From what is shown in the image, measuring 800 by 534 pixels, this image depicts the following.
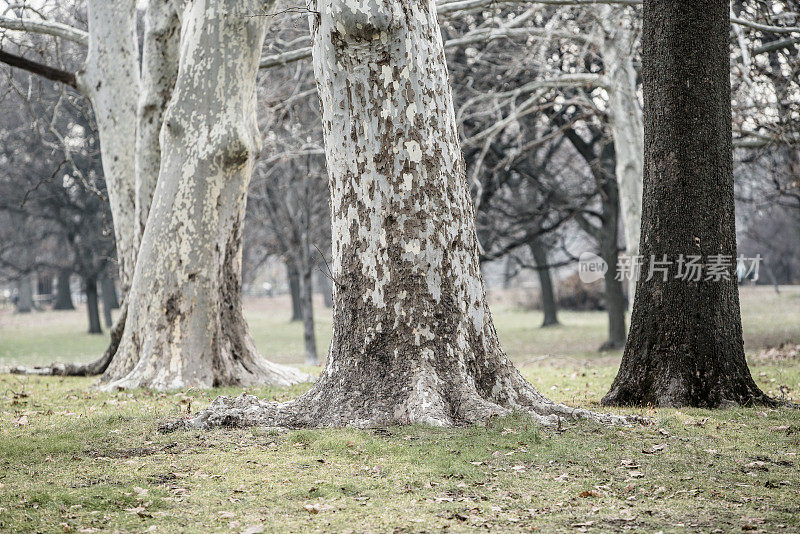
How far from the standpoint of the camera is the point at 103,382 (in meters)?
8.64

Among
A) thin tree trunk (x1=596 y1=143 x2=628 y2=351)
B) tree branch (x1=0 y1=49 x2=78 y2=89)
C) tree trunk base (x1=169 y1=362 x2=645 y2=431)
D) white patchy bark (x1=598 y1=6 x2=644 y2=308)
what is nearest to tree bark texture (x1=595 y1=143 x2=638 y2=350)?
thin tree trunk (x1=596 y1=143 x2=628 y2=351)

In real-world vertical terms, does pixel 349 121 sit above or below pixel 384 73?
below

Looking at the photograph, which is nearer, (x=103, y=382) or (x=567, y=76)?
(x=103, y=382)

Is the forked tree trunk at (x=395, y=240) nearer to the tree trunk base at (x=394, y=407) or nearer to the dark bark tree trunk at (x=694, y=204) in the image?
the tree trunk base at (x=394, y=407)

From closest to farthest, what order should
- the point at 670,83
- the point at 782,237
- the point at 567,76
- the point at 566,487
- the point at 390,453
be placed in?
the point at 566,487 < the point at 390,453 < the point at 670,83 < the point at 567,76 < the point at 782,237

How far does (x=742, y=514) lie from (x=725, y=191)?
3.35 metres

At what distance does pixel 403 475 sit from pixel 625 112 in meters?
11.4

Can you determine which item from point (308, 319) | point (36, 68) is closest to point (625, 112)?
point (308, 319)

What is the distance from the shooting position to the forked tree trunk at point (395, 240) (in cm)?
512

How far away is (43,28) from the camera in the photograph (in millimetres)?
10242

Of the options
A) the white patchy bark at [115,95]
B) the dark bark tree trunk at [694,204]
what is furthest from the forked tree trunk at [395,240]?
the white patchy bark at [115,95]

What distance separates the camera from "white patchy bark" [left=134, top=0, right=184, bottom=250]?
933cm

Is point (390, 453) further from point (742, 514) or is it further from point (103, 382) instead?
point (103, 382)

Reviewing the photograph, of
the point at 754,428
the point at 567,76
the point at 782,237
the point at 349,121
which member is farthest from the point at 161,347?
the point at 782,237
